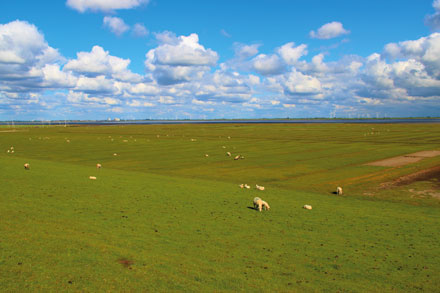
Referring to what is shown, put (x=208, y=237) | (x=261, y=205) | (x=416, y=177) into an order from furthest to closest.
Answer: (x=416, y=177) < (x=261, y=205) < (x=208, y=237)

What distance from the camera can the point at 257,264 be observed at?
12.4 metres

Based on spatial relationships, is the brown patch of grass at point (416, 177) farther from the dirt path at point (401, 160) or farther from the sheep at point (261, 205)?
the sheep at point (261, 205)

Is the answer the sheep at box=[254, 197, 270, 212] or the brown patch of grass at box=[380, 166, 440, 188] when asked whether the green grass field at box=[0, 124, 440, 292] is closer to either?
the sheep at box=[254, 197, 270, 212]

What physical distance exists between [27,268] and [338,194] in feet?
75.3

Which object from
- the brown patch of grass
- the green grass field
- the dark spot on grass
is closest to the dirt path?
the brown patch of grass

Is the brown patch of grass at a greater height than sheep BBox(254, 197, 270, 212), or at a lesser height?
lesser

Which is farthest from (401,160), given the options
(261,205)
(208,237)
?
(208,237)

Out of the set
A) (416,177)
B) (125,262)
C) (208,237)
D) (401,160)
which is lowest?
Answer: (416,177)

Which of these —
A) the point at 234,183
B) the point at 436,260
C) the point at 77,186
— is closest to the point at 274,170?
the point at 234,183

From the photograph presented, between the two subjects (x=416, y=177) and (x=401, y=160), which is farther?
(x=401, y=160)

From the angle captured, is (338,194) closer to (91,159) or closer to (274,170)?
(274,170)

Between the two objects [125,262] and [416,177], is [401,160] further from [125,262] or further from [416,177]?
[125,262]

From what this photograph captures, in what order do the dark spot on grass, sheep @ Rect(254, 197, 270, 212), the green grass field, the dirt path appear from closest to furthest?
the green grass field
the dark spot on grass
sheep @ Rect(254, 197, 270, 212)
the dirt path

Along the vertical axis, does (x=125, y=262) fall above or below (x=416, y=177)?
above
